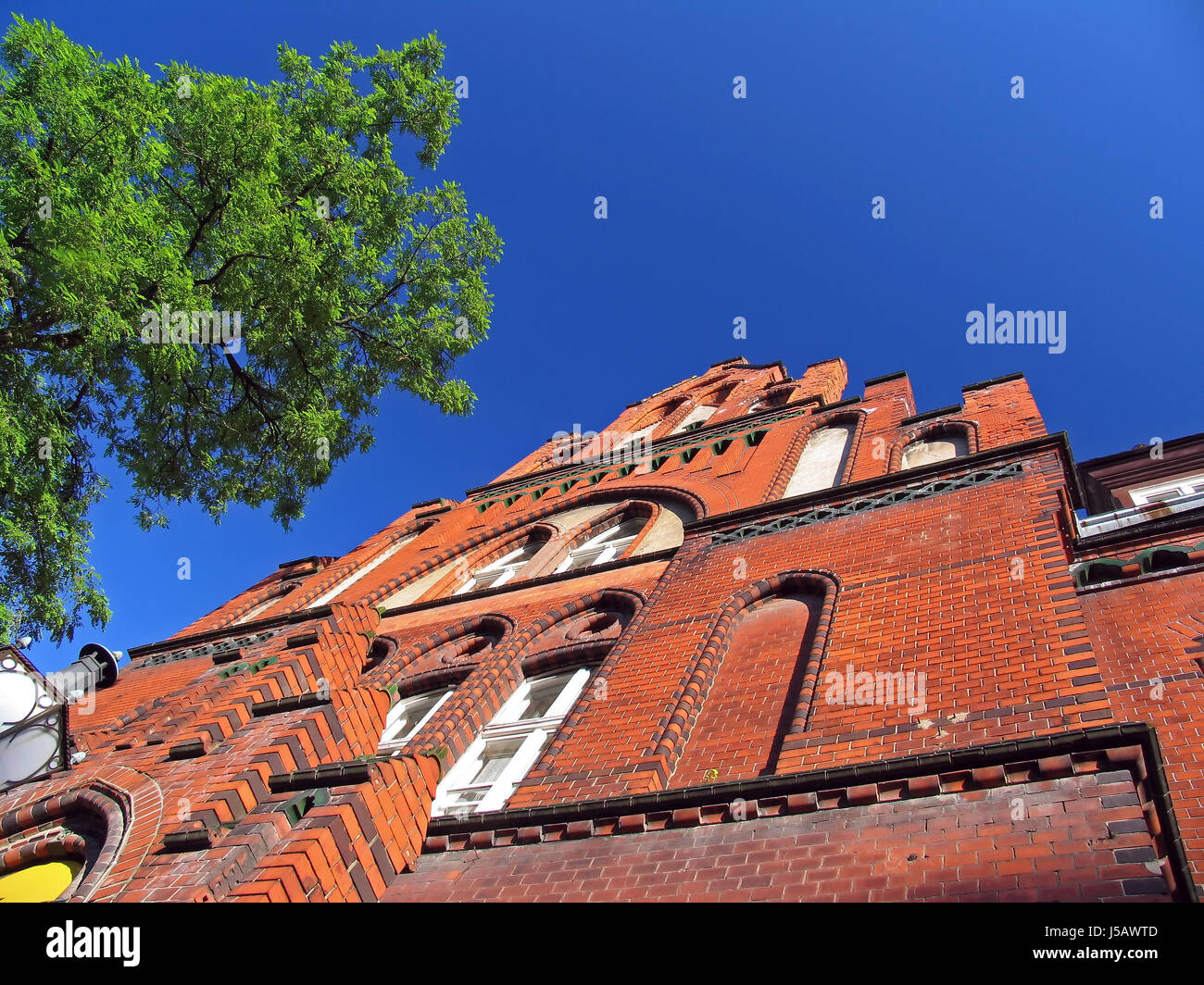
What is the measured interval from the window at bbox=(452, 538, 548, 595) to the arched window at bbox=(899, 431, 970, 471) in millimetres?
5573

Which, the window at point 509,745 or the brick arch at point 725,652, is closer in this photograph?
the brick arch at point 725,652

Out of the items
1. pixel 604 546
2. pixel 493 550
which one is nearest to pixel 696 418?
pixel 493 550

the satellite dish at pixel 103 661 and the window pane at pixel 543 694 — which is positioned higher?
the satellite dish at pixel 103 661

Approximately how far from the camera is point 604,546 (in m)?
12.4

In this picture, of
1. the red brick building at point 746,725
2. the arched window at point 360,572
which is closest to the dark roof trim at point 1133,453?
the red brick building at point 746,725

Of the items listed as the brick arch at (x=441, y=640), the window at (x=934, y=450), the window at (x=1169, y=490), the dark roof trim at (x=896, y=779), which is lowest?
the dark roof trim at (x=896, y=779)

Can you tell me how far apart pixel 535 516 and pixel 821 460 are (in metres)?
4.91

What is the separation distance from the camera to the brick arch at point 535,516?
40.3 ft

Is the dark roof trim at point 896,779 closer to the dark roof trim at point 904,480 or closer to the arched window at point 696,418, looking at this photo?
the dark roof trim at point 904,480

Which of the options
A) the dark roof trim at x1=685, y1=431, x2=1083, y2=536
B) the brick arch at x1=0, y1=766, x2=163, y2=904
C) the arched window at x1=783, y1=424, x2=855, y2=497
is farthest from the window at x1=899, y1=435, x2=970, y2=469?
the brick arch at x1=0, y1=766, x2=163, y2=904

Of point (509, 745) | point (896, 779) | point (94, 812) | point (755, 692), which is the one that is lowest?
point (896, 779)

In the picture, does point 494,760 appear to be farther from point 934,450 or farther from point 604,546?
point 934,450

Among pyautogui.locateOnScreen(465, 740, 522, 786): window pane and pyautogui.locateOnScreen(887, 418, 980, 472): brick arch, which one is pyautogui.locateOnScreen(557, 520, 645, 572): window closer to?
pyautogui.locateOnScreen(887, 418, 980, 472): brick arch

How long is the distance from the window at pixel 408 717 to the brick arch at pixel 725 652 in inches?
116
